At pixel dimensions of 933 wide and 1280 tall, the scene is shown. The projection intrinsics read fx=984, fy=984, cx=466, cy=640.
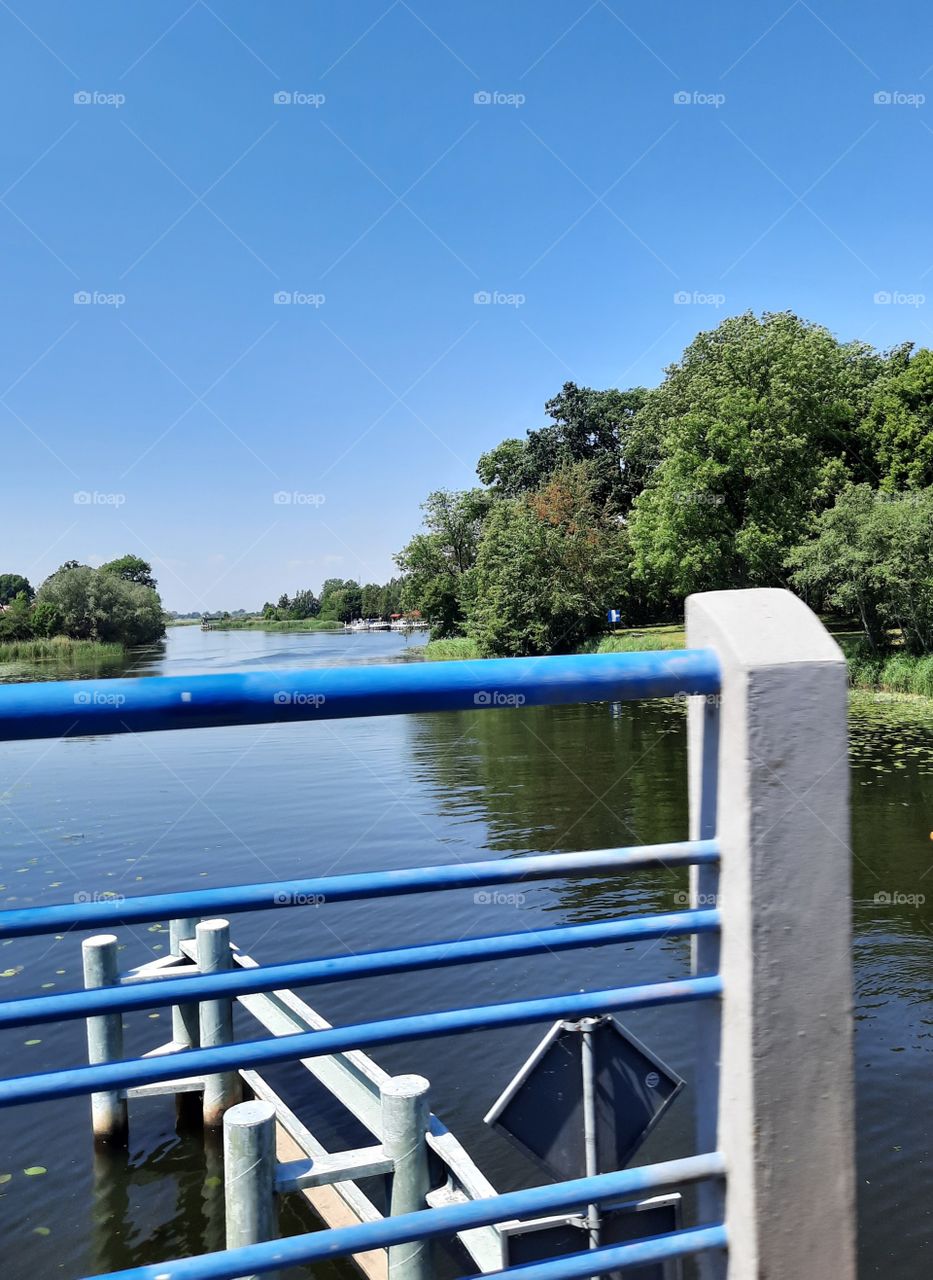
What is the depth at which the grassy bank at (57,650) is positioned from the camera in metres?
41.1

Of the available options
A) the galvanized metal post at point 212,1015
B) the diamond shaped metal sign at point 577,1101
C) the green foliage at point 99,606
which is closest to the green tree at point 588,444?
the green foliage at point 99,606

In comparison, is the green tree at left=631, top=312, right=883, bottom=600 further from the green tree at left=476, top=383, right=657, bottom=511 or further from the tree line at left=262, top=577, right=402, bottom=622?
the tree line at left=262, top=577, right=402, bottom=622

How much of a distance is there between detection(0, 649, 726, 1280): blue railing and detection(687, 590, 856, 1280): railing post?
0.05 m

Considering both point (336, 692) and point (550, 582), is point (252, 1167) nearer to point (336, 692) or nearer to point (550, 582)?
point (336, 692)

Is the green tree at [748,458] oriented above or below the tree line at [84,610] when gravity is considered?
above

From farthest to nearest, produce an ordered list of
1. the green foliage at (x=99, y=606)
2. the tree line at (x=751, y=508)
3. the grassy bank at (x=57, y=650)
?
the green foliage at (x=99, y=606), the grassy bank at (x=57, y=650), the tree line at (x=751, y=508)

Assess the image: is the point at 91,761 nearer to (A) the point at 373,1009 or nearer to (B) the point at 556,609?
(A) the point at 373,1009

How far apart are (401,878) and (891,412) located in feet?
145

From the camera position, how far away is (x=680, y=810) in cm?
1431

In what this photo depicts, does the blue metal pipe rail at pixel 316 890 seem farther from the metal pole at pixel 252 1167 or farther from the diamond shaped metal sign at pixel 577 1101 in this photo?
the metal pole at pixel 252 1167

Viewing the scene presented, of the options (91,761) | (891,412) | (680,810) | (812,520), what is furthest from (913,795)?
(891,412)

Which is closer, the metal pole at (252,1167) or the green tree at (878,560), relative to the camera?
the metal pole at (252,1167)

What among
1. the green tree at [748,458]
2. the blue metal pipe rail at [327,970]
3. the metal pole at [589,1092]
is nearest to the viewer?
the blue metal pipe rail at [327,970]

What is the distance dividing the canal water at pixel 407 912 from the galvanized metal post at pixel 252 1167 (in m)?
1.38
